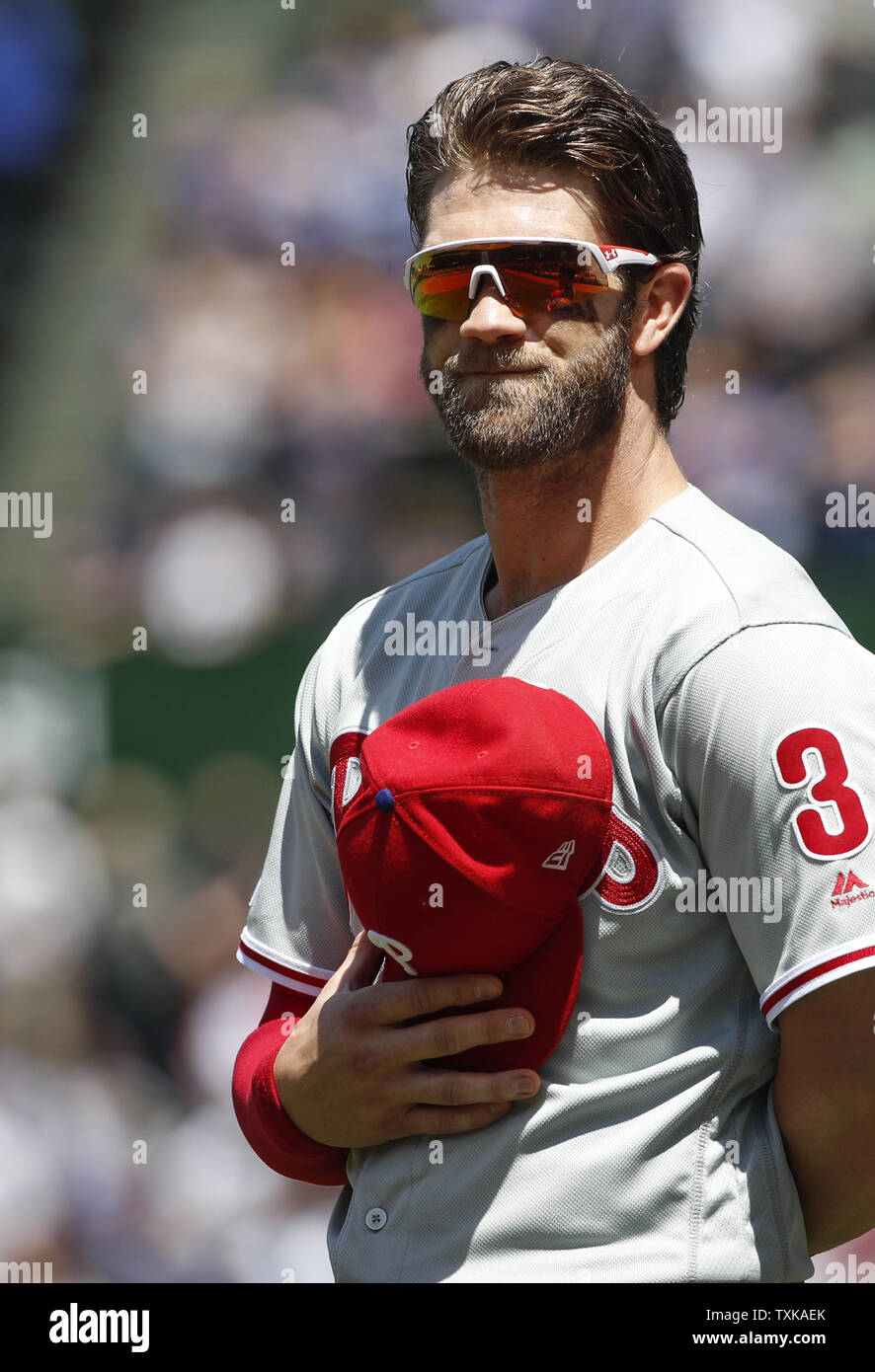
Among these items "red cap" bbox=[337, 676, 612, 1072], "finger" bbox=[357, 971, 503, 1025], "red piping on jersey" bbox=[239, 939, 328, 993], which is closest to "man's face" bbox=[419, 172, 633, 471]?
"red cap" bbox=[337, 676, 612, 1072]

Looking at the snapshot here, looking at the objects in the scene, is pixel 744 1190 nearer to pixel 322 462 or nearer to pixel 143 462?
pixel 322 462

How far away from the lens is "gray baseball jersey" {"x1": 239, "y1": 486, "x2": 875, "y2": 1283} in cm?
123

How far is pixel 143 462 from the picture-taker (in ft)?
11.9

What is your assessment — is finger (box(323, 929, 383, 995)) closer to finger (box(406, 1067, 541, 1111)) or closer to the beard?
finger (box(406, 1067, 541, 1111))

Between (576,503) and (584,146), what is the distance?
1.34ft

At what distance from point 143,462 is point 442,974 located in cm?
261

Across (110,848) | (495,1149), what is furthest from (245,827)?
(495,1149)

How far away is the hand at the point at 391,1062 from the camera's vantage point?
1300 millimetres

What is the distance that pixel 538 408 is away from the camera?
147 cm

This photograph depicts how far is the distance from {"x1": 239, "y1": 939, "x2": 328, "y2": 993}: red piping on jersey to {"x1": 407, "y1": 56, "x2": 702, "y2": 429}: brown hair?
82cm

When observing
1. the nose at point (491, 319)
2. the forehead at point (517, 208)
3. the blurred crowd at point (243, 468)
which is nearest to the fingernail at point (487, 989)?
the nose at point (491, 319)

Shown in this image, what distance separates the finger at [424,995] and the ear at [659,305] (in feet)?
2.50

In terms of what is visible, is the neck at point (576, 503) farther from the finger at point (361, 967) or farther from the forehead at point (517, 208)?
the finger at point (361, 967)
